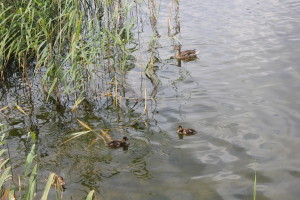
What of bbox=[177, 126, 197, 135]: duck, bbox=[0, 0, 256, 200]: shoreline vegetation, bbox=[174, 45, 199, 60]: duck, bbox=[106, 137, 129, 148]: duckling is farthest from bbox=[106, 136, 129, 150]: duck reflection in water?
bbox=[174, 45, 199, 60]: duck

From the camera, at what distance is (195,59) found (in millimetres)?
9633

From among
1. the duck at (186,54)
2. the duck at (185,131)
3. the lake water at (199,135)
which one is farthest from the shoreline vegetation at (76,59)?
the duck at (186,54)

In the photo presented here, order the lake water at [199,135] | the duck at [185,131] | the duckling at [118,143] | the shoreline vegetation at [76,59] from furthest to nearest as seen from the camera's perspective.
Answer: the shoreline vegetation at [76,59] < the duck at [185,131] < the duckling at [118,143] < the lake water at [199,135]

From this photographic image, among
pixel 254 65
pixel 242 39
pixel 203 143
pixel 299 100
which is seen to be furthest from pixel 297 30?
pixel 203 143

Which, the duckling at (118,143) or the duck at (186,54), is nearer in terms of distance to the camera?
the duckling at (118,143)

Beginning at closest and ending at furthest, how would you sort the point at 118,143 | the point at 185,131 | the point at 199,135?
the point at 118,143 < the point at 185,131 < the point at 199,135

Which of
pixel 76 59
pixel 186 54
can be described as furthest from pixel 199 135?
pixel 186 54

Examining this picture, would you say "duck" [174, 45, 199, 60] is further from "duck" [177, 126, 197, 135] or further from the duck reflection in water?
the duck reflection in water

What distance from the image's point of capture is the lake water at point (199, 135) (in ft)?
16.4

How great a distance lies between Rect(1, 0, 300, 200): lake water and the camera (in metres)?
4.98

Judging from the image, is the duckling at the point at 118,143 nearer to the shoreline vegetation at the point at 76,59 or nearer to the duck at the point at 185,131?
the shoreline vegetation at the point at 76,59

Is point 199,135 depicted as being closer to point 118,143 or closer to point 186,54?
point 118,143

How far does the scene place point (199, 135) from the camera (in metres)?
6.14

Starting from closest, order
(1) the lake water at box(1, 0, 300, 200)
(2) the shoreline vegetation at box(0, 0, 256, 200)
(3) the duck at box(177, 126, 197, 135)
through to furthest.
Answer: (1) the lake water at box(1, 0, 300, 200)
(3) the duck at box(177, 126, 197, 135)
(2) the shoreline vegetation at box(0, 0, 256, 200)
